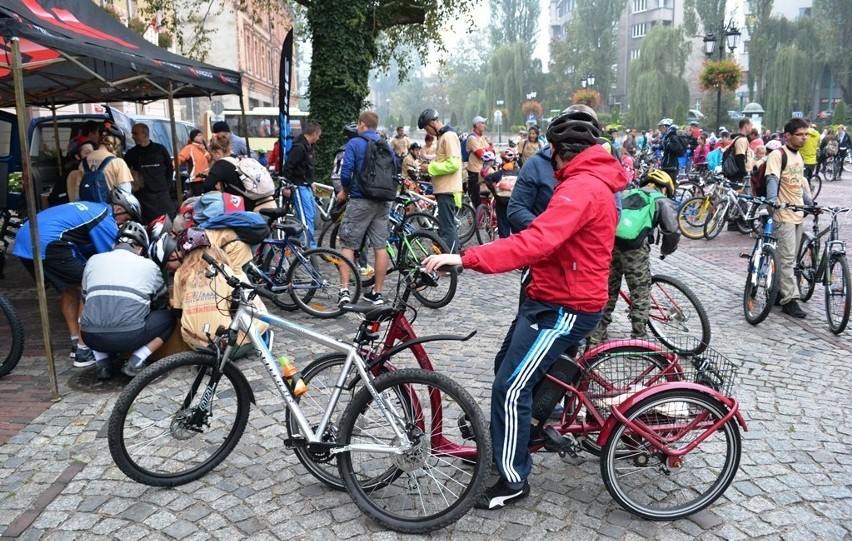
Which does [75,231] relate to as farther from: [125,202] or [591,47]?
[591,47]

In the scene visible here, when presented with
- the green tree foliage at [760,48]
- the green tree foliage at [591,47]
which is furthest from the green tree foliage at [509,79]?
the green tree foliage at [760,48]

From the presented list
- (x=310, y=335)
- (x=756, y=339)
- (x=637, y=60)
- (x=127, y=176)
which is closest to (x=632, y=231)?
(x=756, y=339)

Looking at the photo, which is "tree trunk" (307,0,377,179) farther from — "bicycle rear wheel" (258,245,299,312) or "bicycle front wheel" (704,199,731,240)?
"bicycle front wheel" (704,199,731,240)

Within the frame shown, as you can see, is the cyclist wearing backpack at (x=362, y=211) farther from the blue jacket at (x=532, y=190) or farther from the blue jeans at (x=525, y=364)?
the blue jeans at (x=525, y=364)

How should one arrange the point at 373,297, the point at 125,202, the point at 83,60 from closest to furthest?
the point at 125,202 → the point at 373,297 → the point at 83,60

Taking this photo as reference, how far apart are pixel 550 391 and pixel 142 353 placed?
317cm

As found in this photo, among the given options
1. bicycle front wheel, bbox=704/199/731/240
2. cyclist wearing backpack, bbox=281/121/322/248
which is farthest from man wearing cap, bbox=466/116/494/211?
bicycle front wheel, bbox=704/199/731/240

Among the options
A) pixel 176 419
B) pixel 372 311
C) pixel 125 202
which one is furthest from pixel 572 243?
pixel 125 202

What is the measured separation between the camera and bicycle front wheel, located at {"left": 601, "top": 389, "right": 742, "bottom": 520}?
3.34m

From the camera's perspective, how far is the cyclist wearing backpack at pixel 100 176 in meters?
7.49

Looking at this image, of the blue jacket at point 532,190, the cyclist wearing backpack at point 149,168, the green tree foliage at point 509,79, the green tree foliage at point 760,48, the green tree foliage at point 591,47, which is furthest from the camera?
the green tree foliage at point 591,47

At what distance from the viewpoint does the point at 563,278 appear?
10.5 ft

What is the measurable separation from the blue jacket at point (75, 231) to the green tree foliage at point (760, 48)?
57109 mm

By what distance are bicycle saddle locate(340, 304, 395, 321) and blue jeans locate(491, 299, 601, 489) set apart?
60 cm
